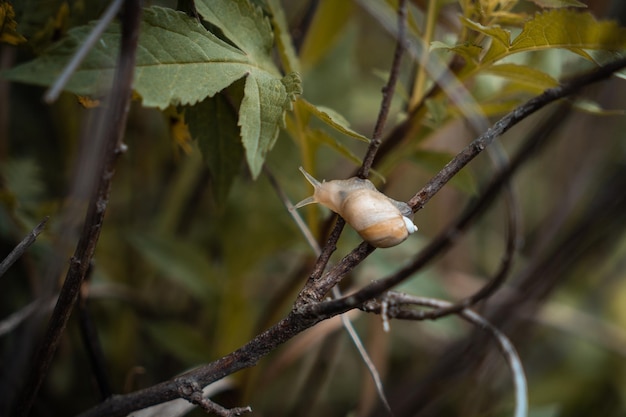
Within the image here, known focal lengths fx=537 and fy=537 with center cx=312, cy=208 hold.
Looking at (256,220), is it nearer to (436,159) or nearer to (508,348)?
(436,159)

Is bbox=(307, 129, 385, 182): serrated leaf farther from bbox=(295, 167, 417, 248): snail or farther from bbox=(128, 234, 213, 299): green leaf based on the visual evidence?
bbox=(128, 234, 213, 299): green leaf

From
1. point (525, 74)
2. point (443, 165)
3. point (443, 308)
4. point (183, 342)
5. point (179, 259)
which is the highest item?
point (525, 74)

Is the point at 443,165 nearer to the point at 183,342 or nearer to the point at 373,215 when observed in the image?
the point at 373,215

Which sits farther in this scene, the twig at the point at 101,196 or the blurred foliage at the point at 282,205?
the blurred foliage at the point at 282,205

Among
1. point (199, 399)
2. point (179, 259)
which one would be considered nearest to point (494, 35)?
point (199, 399)

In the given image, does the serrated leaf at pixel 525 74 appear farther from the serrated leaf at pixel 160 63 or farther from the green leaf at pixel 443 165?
the serrated leaf at pixel 160 63

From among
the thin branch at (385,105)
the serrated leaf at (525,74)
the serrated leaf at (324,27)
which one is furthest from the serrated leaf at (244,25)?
the serrated leaf at (324,27)

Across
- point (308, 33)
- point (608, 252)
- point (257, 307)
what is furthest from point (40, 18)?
point (608, 252)

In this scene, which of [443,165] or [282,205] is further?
[282,205]
